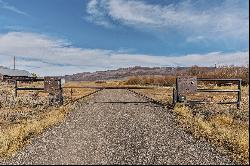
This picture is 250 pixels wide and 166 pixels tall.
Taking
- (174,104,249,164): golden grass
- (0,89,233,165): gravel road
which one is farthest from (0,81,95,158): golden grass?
(174,104,249,164): golden grass

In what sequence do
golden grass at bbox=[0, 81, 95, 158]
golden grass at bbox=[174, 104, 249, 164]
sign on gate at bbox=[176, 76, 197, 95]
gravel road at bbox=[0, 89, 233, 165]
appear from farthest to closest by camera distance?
sign on gate at bbox=[176, 76, 197, 95], golden grass at bbox=[0, 81, 95, 158], golden grass at bbox=[174, 104, 249, 164], gravel road at bbox=[0, 89, 233, 165]

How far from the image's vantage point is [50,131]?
14.3 m

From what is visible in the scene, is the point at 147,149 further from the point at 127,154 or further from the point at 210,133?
the point at 210,133

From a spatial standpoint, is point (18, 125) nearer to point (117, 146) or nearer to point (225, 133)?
point (117, 146)

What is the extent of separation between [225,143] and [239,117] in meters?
7.08

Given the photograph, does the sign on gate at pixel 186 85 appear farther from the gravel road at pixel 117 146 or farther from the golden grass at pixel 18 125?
the gravel road at pixel 117 146

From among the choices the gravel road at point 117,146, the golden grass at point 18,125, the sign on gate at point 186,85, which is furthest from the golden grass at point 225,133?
the golden grass at point 18,125

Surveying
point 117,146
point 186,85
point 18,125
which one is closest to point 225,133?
point 117,146

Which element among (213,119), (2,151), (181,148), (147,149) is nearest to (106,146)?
(147,149)

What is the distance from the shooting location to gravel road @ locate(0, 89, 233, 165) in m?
9.73

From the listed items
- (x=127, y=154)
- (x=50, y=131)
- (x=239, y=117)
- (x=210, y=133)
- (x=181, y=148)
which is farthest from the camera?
(x=239, y=117)

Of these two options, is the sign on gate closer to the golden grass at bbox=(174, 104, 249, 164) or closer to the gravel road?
Result: the golden grass at bbox=(174, 104, 249, 164)

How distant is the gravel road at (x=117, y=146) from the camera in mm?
9727

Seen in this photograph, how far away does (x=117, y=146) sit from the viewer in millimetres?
11352
